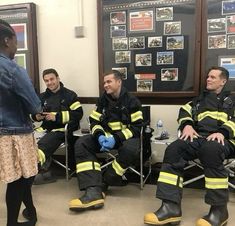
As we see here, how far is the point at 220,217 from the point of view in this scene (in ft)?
7.11

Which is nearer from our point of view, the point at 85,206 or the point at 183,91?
the point at 85,206

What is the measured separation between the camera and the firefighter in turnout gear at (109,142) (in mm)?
2592

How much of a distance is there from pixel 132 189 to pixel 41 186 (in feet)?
2.99

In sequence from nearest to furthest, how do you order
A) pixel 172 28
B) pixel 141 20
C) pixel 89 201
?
1. pixel 89 201
2. pixel 172 28
3. pixel 141 20

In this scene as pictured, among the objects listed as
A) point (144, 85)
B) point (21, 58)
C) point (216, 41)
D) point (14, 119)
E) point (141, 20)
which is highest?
point (141, 20)

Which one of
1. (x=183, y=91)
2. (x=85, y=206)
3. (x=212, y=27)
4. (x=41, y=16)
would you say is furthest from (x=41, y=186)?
(x=212, y=27)

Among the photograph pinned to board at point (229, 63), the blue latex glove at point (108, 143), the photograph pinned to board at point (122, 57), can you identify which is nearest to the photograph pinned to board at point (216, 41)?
the photograph pinned to board at point (229, 63)

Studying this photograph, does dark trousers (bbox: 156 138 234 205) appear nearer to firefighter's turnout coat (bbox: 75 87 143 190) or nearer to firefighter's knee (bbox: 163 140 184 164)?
firefighter's knee (bbox: 163 140 184 164)

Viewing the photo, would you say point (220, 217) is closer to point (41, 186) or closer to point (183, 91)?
point (183, 91)

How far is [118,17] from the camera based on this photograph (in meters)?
3.33

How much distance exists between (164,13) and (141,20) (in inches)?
9.9

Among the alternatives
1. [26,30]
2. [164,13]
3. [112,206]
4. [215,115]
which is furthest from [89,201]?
[26,30]

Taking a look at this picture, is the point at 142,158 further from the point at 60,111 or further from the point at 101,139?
the point at 60,111

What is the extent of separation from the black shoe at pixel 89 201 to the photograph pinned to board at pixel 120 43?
156 centimetres
